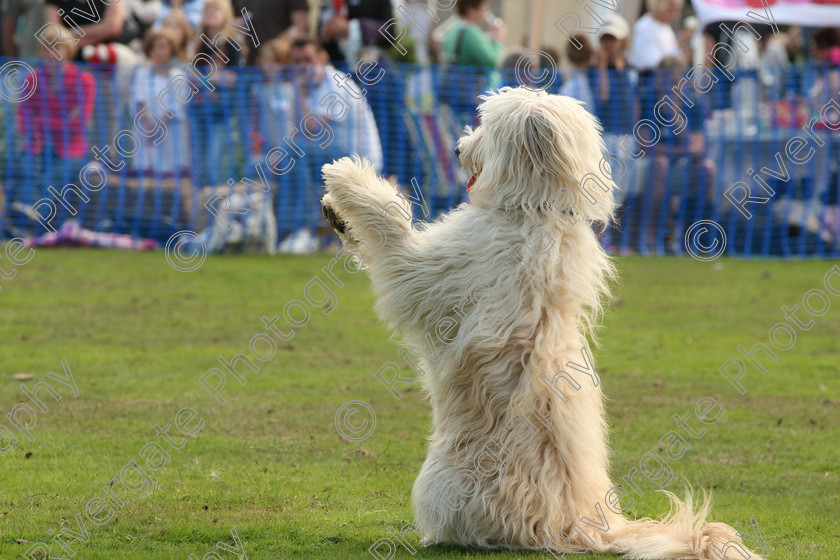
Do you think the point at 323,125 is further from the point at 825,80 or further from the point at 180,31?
the point at 825,80

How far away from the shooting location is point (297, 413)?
22.3 ft

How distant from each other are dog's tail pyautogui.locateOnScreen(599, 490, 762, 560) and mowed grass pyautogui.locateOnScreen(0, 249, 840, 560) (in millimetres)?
473

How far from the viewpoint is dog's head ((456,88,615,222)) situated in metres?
4.41

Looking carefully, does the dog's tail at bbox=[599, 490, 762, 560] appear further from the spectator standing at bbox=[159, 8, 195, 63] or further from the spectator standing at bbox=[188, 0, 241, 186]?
the spectator standing at bbox=[159, 8, 195, 63]

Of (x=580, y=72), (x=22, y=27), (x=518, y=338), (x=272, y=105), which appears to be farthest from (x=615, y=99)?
(x=518, y=338)

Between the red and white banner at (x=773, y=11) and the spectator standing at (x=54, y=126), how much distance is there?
952cm

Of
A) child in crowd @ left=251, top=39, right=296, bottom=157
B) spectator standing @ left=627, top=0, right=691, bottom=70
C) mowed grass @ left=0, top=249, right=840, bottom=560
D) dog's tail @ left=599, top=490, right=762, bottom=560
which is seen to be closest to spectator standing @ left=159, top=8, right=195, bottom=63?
child in crowd @ left=251, top=39, right=296, bottom=157

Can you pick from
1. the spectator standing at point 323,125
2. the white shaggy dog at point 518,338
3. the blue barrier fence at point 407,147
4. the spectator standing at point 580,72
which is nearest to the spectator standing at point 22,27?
the blue barrier fence at point 407,147

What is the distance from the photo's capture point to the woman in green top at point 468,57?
14.9 m

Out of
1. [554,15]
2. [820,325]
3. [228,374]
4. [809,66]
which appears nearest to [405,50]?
[554,15]

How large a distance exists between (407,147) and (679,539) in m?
10.9

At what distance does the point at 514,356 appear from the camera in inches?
171

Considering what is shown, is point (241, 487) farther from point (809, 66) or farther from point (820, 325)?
point (809, 66)

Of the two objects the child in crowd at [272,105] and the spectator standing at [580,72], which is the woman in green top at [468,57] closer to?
the spectator standing at [580,72]
